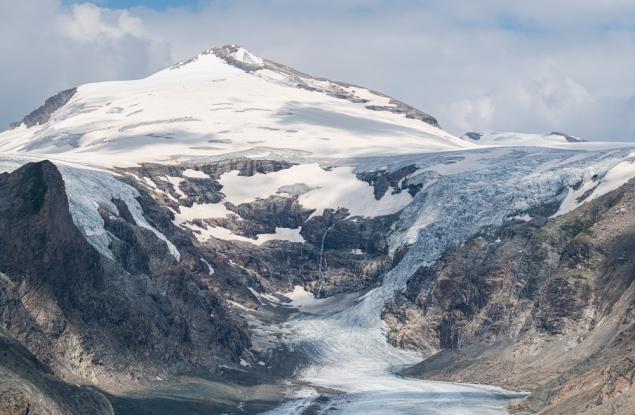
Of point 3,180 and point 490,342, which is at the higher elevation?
point 3,180

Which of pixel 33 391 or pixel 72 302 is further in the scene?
pixel 72 302

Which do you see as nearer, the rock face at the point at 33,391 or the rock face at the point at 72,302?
the rock face at the point at 33,391

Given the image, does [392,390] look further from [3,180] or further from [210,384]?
[3,180]

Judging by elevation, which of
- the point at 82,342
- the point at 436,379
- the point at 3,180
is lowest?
the point at 436,379

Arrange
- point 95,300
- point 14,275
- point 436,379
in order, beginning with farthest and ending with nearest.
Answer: point 436,379, point 95,300, point 14,275

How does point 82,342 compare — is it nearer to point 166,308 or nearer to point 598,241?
point 166,308

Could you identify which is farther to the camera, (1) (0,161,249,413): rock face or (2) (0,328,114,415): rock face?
(1) (0,161,249,413): rock face

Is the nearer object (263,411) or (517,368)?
(263,411)

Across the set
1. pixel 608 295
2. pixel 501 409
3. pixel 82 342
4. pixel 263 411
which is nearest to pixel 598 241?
pixel 608 295

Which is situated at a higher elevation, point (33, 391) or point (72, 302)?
point (33, 391)

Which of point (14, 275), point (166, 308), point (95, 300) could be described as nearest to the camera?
point (14, 275)
